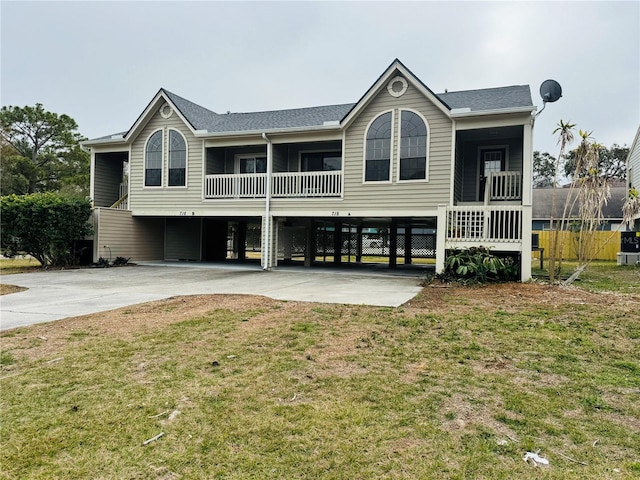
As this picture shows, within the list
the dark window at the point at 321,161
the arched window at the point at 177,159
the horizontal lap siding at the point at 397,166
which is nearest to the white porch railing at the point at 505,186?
the horizontal lap siding at the point at 397,166

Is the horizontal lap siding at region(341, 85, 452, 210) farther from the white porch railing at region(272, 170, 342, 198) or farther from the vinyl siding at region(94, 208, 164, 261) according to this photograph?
the vinyl siding at region(94, 208, 164, 261)

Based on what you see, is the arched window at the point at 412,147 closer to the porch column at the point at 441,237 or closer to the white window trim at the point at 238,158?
the porch column at the point at 441,237

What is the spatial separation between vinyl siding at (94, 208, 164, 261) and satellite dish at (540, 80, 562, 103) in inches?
576

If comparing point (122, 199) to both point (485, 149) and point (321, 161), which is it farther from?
point (485, 149)

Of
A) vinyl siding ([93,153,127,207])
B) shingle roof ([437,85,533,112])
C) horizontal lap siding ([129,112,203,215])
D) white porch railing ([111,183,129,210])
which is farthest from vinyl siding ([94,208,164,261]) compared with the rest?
shingle roof ([437,85,533,112])

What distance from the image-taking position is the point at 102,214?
15203 mm

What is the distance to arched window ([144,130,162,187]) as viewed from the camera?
1605cm

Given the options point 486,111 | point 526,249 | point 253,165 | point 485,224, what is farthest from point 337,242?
point 526,249

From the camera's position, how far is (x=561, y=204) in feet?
113

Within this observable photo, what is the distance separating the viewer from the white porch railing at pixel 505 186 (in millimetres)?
12586

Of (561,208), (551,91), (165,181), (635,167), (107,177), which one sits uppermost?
(635,167)

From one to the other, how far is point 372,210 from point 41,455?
11415 mm

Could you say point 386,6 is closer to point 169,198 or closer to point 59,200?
point 169,198

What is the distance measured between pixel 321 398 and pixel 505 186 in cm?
1138
